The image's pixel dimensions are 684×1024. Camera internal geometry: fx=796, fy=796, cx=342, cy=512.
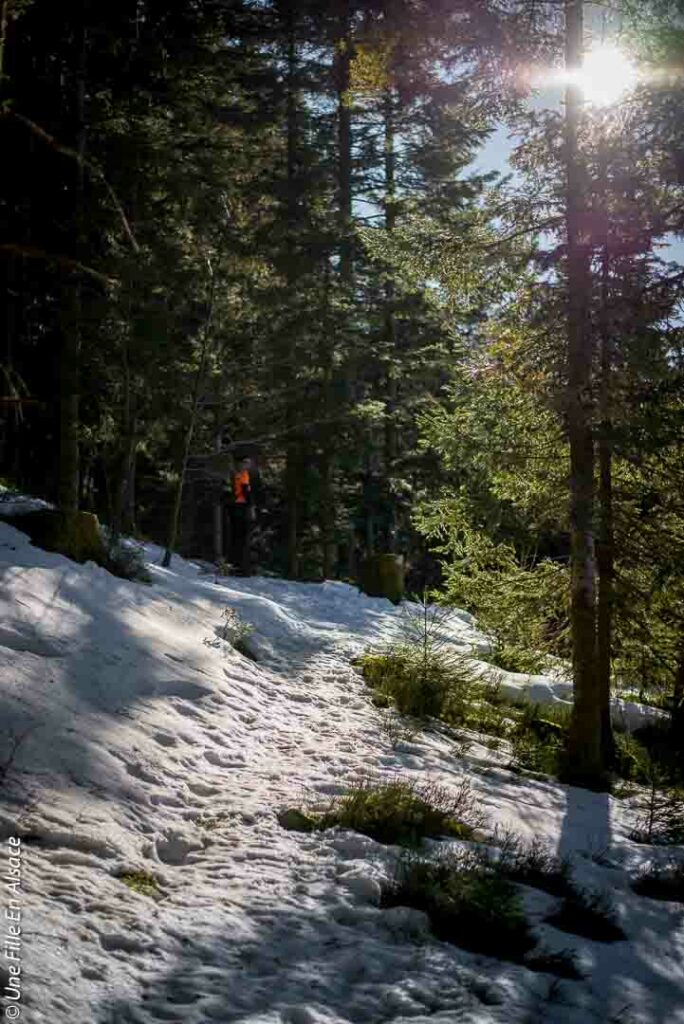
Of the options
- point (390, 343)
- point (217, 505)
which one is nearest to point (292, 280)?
point (390, 343)

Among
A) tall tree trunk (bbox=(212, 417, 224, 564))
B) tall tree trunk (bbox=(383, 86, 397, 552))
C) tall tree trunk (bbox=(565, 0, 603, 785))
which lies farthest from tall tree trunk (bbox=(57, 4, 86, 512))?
tall tree trunk (bbox=(383, 86, 397, 552))

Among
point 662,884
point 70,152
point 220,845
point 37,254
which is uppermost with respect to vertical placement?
point 70,152

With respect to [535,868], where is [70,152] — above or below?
above

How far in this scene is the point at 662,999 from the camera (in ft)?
13.4

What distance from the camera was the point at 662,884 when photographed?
582cm

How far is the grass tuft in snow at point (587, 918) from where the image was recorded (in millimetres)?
4734

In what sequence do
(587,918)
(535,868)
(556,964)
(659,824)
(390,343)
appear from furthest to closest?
(390,343) < (659,824) < (535,868) < (587,918) < (556,964)

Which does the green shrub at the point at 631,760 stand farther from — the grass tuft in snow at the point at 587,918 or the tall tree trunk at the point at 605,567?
the grass tuft in snow at the point at 587,918

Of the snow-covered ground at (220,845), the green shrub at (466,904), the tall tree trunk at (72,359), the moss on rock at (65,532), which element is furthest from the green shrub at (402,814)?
the tall tree trunk at (72,359)

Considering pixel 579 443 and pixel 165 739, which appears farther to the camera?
pixel 579 443

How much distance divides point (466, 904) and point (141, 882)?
5.97 ft

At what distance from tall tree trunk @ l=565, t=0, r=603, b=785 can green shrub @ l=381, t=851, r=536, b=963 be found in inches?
172

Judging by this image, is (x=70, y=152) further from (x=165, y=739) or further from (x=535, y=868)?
(x=535, y=868)

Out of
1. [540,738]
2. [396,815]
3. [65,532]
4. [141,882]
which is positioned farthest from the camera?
[540,738]
